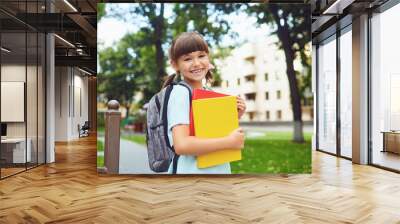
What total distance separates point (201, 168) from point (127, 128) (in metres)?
1.29

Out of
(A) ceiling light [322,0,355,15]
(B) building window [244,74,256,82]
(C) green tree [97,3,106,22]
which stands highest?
(A) ceiling light [322,0,355,15]

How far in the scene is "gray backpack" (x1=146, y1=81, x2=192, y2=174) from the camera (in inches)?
241

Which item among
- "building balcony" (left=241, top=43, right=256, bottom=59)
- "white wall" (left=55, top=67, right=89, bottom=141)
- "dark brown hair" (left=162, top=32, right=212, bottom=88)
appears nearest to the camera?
"dark brown hair" (left=162, top=32, right=212, bottom=88)

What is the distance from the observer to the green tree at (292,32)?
638 centimetres

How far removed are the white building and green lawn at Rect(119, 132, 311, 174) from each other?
1.05 ft

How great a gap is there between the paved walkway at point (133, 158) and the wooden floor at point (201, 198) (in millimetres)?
164

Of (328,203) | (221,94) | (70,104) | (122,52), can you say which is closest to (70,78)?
(70,104)

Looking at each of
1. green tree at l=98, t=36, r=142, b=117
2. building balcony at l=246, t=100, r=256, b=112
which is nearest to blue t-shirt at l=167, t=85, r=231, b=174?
green tree at l=98, t=36, r=142, b=117

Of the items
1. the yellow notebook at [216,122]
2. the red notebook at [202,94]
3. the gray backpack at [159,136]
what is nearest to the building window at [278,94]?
the yellow notebook at [216,122]

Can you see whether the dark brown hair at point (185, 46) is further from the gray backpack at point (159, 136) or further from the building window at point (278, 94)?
the building window at point (278, 94)

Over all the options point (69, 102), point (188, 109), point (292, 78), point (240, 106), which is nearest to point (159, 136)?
point (188, 109)

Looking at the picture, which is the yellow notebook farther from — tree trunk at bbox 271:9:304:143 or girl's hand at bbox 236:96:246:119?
tree trunk at bbox 271:9:304:143

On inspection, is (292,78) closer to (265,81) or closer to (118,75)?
(265,81)

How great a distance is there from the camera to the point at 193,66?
6105 mm
